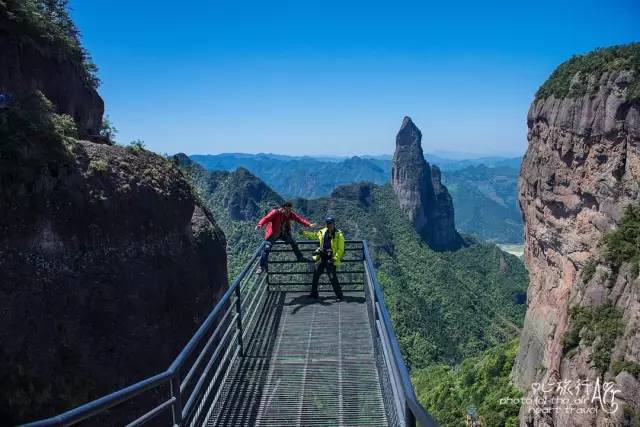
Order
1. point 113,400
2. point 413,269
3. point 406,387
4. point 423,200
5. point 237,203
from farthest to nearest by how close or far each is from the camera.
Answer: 1. point 423,200
2. point 237,203
3. point 413,269
4. point 406,387
5. point 113,400

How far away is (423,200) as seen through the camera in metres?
108

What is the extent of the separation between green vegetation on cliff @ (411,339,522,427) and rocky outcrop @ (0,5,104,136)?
20.2 m

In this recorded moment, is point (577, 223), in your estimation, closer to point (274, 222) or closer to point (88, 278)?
point (274, 222)

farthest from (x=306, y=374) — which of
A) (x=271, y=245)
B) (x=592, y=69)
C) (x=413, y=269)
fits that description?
(x=413, y=269)

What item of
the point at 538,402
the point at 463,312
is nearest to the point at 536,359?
the point at 538,402

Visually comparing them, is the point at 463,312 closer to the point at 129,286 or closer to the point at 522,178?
the point at 522,178

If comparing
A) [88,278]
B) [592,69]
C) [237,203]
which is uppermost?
[592,69]

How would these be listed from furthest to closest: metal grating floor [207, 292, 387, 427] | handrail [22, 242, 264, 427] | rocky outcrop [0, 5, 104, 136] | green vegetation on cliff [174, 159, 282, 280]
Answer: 1. green vegetation on cliff [174, 159, 282, 280]
2. rocky outcrop [0, 5, 104, 136]
3. metal grating floor [207, 292, 387, 427]
4. handrail [22, 242, 264, 427]

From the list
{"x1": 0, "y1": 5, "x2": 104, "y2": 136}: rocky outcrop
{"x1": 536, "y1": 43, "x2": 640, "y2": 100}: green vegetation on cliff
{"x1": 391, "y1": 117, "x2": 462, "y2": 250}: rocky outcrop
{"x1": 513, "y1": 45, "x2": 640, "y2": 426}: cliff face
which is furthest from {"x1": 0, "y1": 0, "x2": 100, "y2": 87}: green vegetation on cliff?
{"x1": 391, "y1": 117, "x2": 462, "y2": 250}: rocky outcrop

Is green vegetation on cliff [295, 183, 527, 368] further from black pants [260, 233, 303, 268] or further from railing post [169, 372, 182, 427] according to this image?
railing post [169, 372, 182, 427]

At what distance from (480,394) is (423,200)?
8106 centimetres

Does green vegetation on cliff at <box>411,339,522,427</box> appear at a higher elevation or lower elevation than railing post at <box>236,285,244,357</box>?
lower

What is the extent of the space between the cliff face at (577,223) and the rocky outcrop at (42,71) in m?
16.0

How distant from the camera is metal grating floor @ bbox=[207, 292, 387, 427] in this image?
4914 millimetres
